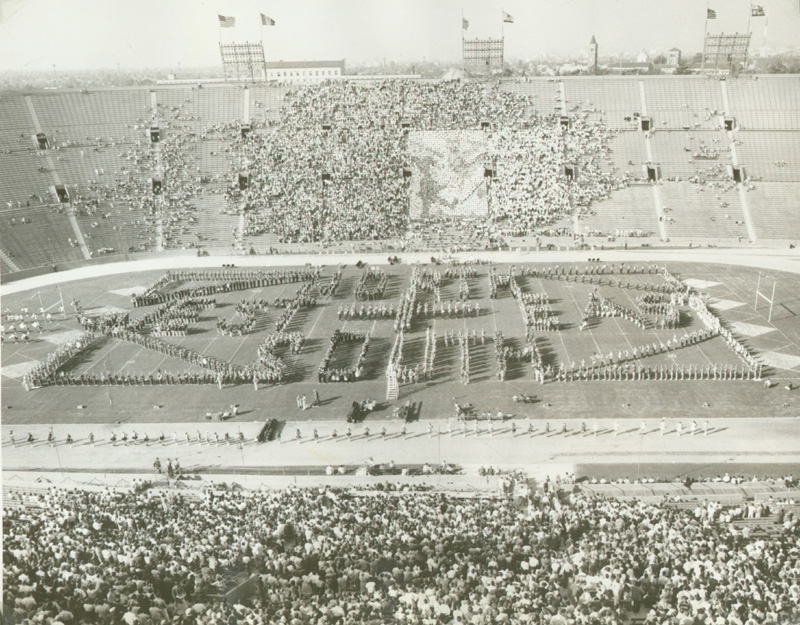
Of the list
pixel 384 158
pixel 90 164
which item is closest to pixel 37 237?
pixel 90 164

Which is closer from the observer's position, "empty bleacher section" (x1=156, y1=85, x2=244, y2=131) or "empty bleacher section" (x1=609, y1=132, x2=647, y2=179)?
"empty bleacher section" (x1=609, y1=132, x2=647, y2=179)

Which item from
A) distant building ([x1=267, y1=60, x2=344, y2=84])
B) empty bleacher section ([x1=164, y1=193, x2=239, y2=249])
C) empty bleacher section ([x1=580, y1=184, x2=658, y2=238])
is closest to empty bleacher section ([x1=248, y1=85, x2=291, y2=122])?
empty bleacher section ([x1=164, y1=193, x2=239, y2=249])

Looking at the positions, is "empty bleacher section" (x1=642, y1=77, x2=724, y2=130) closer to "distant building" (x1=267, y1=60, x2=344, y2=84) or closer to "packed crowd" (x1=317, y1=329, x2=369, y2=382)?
"packed crowd" (x1=317, y1=329, x2=369, y2=382)

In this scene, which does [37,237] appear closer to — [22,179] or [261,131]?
[22,179]

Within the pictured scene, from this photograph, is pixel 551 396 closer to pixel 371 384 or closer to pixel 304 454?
pixel 371 384

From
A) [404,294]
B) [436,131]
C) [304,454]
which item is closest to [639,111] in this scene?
[436,131]
